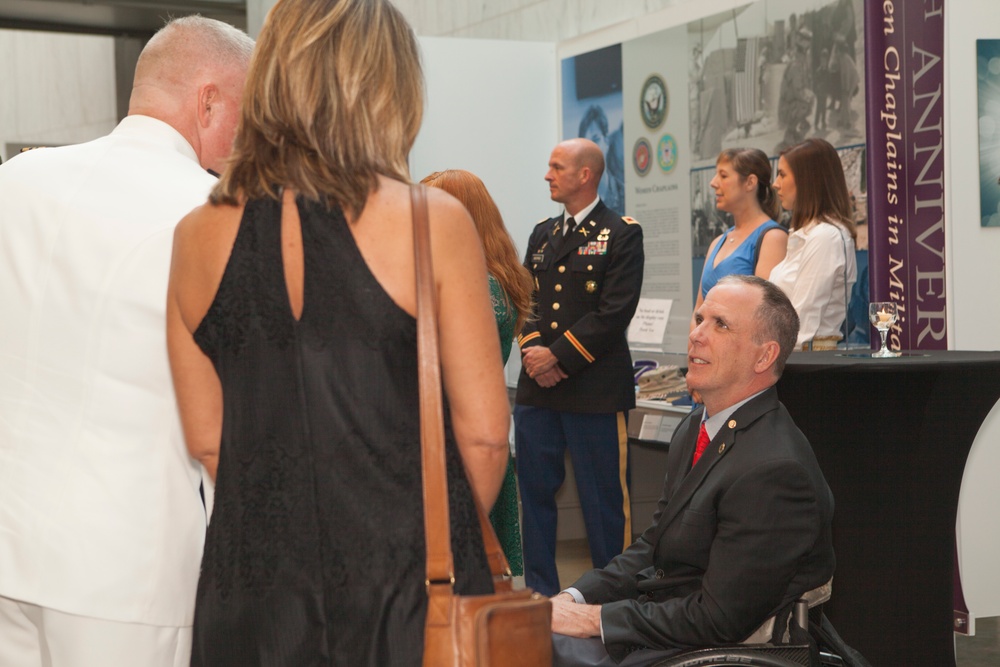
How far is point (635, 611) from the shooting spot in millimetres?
2332

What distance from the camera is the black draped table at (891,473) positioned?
124 inches

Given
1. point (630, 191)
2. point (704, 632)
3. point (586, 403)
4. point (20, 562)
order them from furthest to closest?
point (630, 191) < point (586, 403) < point (704, 632) < point (20, 562)

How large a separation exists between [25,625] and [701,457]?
1.38m

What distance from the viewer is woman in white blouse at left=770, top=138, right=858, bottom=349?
463 centimetres

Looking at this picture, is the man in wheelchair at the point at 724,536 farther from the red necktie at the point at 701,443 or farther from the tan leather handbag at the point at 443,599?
the tan leather handbag at the point at 443,599

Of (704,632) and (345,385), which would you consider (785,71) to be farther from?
(345,385)

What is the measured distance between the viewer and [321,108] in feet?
4.59

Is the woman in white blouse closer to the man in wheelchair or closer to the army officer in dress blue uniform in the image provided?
the army officer in dress blue uniform

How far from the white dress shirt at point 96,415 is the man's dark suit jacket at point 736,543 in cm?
102

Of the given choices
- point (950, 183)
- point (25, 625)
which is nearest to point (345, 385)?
point (25, 625)

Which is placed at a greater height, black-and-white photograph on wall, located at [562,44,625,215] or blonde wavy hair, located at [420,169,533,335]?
black-and-white photograph on wall, located at [562,44,625,215]

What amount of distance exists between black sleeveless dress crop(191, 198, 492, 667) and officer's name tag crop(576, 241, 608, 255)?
3706mm

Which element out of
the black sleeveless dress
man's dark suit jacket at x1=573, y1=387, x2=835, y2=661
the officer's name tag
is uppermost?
the officer's name tag

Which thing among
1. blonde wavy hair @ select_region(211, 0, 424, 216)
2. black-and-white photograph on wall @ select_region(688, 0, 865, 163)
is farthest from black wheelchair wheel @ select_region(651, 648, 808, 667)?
black-and-white photograph on wall @ select_region(688, 0, 865, 163)
